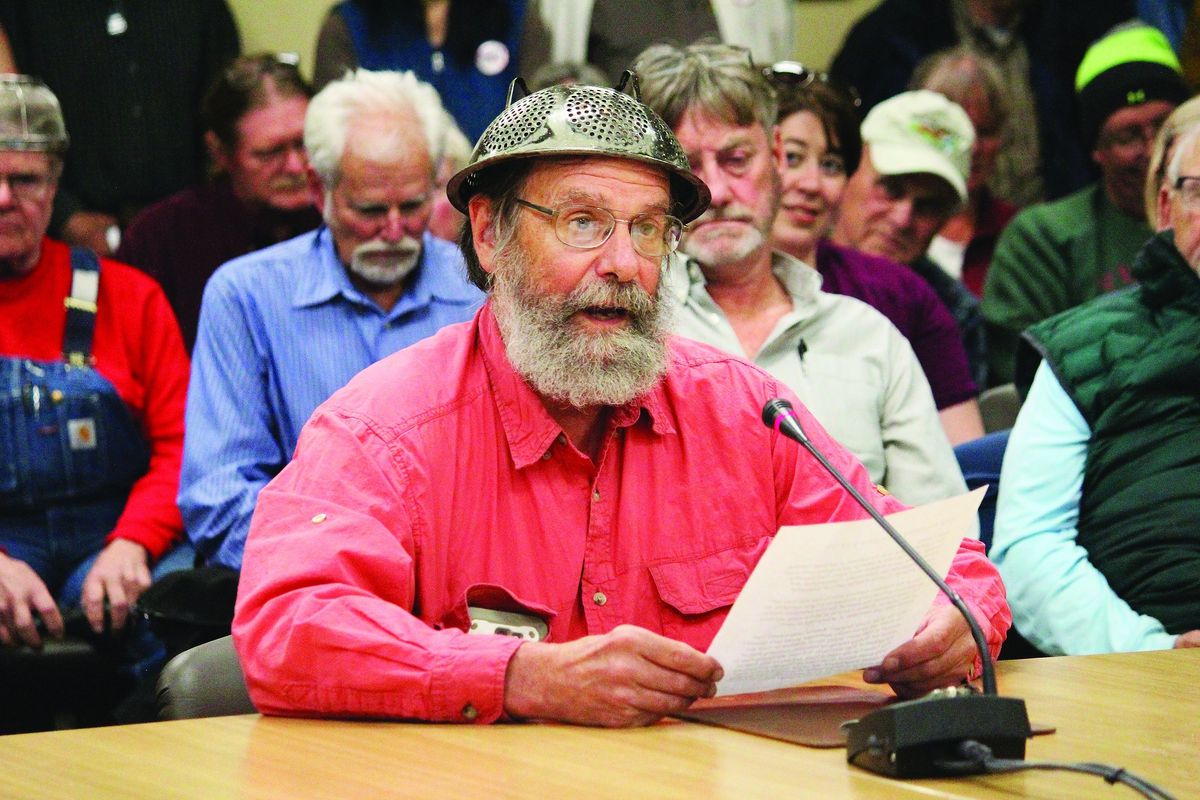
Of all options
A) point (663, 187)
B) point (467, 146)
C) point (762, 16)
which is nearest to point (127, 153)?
point (467, 146)

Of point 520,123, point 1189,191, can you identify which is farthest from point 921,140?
point 520,123

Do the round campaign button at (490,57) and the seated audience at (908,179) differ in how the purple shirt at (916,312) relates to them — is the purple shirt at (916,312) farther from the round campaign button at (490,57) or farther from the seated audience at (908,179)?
the round campaign button at (490,57)

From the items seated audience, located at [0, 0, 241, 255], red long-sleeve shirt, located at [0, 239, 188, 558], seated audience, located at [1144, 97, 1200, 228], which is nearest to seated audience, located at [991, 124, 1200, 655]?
seated audience, located at [1144, 97, 1200, 228]

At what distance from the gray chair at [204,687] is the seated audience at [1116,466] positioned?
1511mm

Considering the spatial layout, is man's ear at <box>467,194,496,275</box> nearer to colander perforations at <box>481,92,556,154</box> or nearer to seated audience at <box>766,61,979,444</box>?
colander perforations at <box>481,92,556,154</box>

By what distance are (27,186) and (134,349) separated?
0.43 meters

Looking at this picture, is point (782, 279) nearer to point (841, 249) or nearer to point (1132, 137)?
point (841, 249)

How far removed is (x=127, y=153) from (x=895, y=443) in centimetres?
264

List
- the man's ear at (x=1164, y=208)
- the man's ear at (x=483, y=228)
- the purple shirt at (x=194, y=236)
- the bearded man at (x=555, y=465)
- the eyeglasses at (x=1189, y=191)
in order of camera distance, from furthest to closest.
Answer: the purple shirt at (x=194, y=236), the man's ear at (x=1164, y=208), the eyeglasses at (x=1189, y=191), the man's ear at (x=483, y=228), the bearded man at (x=555, y=465)

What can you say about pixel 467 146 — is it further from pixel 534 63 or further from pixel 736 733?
pixel 736 733

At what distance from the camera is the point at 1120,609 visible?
2746 mm

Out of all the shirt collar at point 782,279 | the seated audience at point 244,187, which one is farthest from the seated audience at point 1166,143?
the seated audience at point 244,187

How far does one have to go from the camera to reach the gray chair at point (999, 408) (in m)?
3.79

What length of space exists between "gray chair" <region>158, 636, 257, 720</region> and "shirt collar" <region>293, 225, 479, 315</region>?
155 centimetres
